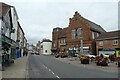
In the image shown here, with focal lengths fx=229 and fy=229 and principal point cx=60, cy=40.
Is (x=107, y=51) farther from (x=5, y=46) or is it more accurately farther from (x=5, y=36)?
(x=5, y=36)

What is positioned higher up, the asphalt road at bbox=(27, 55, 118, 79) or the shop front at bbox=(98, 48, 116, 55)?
the shop front at bbox=(98, 48, 116, 55)

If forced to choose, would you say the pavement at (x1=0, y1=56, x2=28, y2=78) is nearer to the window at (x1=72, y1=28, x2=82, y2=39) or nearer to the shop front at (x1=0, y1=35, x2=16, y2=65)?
the shop front at (x1=0, y1=35, x2=16, y2=65)

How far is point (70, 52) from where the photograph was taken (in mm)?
74938

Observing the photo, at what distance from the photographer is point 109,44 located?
57500 mm

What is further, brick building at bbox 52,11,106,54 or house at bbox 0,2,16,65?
brick building at bbox 52,11,106,54

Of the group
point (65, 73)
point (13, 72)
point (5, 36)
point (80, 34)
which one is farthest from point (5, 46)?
point (80, 34)

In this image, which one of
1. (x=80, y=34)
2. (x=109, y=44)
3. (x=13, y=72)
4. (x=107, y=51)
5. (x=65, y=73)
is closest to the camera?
(x=65, y=73)

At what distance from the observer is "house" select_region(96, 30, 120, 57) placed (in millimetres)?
55375

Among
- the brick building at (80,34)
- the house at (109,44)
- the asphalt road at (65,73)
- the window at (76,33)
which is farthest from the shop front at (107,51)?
the asphalt road at (65,73)

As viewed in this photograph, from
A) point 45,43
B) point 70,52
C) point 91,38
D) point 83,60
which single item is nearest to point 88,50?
point 91,38

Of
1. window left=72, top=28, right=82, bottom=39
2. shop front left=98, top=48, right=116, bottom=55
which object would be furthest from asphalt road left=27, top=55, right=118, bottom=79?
window left=72, top=28, right=82, bottom=39

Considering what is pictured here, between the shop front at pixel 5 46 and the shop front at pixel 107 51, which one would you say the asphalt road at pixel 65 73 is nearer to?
the shop front at pixel 5 46

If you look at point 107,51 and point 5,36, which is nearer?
point 5,36

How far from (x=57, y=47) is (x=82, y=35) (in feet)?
82.3
